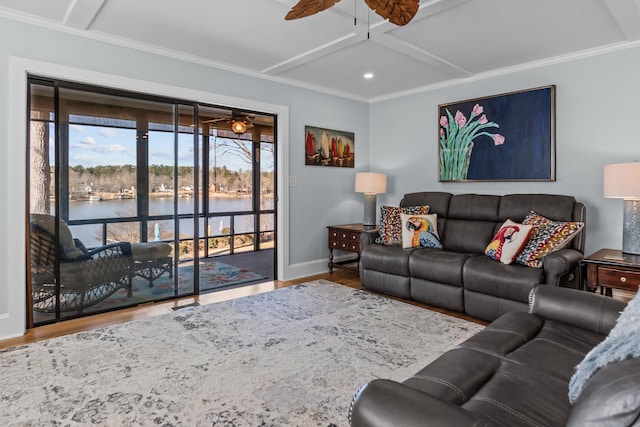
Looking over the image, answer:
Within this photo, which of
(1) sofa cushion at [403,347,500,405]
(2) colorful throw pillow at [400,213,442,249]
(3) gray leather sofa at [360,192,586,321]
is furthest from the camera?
(2) colorful throw pillow at [400,213,442,249]

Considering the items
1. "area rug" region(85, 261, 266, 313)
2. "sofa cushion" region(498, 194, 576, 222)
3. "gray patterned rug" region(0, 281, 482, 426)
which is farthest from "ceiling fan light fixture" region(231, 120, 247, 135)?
"sofa cushion" region(498, 194, 576, 222)

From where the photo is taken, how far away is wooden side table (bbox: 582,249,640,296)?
2.79 metres

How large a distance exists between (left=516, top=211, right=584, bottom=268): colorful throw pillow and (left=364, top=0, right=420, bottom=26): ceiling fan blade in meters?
2.12

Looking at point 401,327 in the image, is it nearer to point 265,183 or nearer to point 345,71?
point 345,71

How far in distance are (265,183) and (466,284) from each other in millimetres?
4916

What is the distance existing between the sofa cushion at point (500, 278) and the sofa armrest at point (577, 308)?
998 millimetres

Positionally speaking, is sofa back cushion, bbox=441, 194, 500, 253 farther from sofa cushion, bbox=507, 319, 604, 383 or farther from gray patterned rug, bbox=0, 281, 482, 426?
sofa cushion, bbox=507, 319, 604, 383

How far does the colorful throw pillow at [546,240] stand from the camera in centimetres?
312

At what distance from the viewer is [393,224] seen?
4289 millimetres

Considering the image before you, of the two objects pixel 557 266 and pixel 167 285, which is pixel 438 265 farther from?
pixel 167 285

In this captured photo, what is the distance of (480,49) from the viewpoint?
11.8 feet

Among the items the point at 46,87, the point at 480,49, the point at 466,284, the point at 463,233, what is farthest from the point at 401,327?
the point at 46,87

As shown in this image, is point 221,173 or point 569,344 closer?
point 569,344

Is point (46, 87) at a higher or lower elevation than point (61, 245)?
higher
